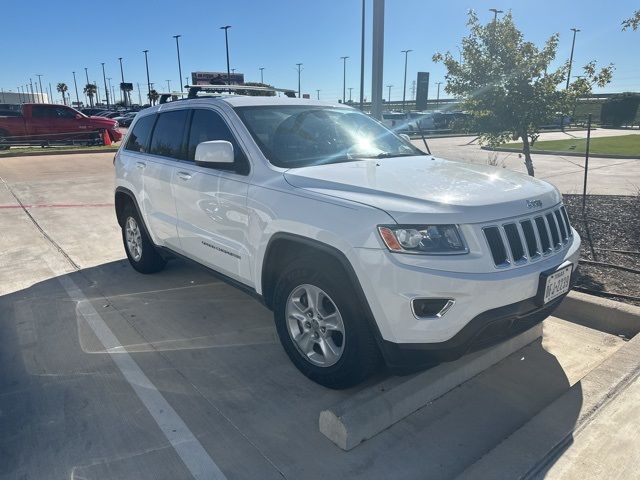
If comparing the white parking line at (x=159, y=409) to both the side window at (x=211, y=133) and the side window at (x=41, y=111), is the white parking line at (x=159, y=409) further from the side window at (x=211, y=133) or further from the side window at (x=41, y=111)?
the side window at (x=41, y=111)

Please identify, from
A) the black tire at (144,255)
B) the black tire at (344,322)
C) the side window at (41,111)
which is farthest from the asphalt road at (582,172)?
the side window at (41,111)

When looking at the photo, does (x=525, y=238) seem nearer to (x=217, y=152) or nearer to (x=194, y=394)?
(x=217, y=152)

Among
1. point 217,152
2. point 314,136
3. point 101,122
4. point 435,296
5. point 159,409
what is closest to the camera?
point 435,296

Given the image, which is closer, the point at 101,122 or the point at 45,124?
the point at 45,124

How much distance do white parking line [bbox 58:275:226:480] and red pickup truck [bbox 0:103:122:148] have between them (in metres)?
19.5

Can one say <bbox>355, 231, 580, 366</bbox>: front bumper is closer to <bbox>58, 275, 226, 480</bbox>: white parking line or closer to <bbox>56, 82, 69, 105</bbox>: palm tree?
<bbox>58, 275, 226, 480</bbox>: white parking line

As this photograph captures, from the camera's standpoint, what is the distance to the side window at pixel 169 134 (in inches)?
183

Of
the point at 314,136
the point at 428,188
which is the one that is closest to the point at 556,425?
the point at 428,188

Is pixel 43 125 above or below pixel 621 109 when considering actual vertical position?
below

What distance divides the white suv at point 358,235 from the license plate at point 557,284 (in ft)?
0.05

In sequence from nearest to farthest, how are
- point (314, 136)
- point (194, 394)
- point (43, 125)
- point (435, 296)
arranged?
point (435, 296)
point (194, 394)
point (314, 136)
point (43, 125)

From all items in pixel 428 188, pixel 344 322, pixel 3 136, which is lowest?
pixel 344 322

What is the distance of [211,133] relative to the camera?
416cm

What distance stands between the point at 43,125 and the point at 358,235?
22269 mm
